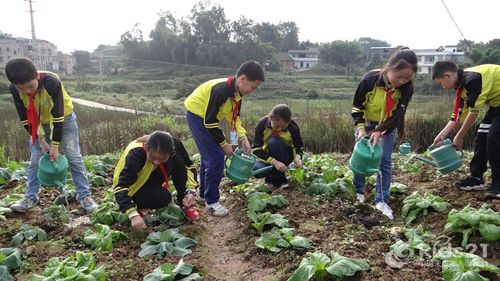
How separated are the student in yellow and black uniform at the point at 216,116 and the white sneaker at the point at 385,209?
1.26 meters

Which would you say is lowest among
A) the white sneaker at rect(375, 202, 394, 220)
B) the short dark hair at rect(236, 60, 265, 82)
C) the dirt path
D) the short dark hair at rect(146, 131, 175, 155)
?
the dirt path

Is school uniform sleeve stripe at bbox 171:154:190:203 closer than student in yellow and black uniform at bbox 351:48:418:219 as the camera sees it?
No

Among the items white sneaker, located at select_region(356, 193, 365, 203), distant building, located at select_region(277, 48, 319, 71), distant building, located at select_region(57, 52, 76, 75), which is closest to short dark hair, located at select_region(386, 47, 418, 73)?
white sneaker, located at select_region(356, 193, 365, 203)

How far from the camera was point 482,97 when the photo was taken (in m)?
3.28

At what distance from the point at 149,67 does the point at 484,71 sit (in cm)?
4257

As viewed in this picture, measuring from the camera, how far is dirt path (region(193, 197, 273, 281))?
2680 mm

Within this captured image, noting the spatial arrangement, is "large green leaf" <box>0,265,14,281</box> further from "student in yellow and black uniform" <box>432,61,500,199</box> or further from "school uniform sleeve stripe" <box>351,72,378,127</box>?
"student in yellow and black uniform" <box>432,61,500,199</box>

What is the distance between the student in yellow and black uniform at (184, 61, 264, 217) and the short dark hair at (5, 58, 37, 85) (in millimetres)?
1288

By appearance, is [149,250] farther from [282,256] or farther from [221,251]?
[282,256]

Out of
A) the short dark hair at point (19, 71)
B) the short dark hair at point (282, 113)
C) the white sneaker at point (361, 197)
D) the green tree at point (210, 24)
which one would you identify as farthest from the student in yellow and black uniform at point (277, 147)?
the green tree at point (210, 24)

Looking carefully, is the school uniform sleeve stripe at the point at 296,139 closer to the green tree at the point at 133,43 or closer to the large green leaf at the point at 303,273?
the large green leaf at the point at 303,273

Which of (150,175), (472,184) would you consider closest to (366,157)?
(472,184)

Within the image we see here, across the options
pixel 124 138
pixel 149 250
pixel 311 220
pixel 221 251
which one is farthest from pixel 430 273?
pixel 124 138

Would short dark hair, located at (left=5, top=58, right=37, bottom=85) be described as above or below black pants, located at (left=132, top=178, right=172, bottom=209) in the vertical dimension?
above
